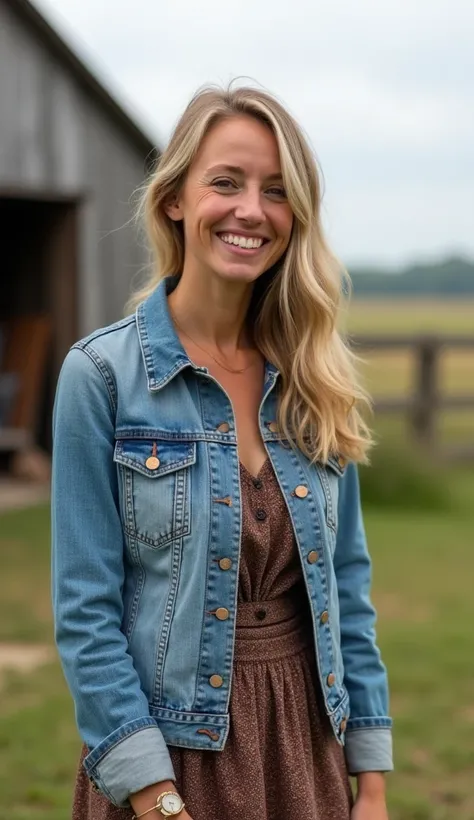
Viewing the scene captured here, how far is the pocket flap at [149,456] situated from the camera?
1.96 m

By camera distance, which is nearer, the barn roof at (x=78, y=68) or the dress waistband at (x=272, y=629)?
the dress waistband at (x=272, y=629)

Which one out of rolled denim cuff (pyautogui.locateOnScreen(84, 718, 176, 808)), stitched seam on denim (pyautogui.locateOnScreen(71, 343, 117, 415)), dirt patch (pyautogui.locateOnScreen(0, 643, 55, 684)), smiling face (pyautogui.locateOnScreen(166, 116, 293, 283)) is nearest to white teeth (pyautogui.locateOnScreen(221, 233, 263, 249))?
smiling face (pyautogui.locateOnScreen(166, 116, 293, 283))

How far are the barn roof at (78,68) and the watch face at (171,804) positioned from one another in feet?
21.4

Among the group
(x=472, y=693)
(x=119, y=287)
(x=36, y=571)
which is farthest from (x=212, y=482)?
(x=119, y=287)

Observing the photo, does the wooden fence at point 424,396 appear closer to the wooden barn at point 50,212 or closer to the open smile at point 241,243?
the wooden barn at point 50,212

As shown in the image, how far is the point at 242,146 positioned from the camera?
206 centimetres

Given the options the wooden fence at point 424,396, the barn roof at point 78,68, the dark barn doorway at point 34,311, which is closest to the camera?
the barn roof at point 78,68

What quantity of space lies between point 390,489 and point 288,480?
309 inches

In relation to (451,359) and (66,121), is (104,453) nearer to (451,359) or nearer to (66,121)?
(66,121)

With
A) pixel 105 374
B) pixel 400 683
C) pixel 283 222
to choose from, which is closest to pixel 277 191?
pixel 283 222

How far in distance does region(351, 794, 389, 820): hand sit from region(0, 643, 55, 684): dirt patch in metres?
3.04

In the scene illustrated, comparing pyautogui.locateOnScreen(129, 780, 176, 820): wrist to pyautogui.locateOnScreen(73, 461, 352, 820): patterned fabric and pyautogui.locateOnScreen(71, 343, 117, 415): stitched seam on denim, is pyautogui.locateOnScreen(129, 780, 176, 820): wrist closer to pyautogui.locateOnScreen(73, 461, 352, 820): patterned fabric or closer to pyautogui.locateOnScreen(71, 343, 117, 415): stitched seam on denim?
pyautogui.locateOnScreen(73, 461, 352, 820): patterned fabric

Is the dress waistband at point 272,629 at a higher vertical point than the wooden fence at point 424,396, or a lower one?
lower

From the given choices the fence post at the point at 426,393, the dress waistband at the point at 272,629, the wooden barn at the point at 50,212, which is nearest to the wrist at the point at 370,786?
the dress waistband at the point at 272,629
